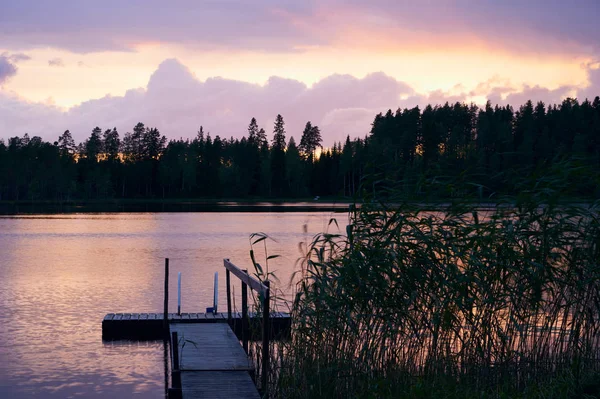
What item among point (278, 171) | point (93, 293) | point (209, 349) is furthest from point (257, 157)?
point (209, 349)

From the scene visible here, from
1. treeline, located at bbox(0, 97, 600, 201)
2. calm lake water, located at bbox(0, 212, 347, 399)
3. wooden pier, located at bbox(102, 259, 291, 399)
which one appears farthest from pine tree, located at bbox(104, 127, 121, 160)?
wooden pier, located at bbox(102, 259, 291, 399)

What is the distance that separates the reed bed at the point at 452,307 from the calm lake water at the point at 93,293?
193 cm

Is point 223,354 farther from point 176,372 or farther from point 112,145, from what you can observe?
point 112,145

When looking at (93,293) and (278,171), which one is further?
(278,171)

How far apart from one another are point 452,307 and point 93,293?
57.9ft

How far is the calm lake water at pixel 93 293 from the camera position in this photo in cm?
1353

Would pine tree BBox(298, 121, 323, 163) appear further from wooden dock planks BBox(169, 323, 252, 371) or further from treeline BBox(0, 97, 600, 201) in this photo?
wooden dock planks BBox(169, 323, 252, 371)

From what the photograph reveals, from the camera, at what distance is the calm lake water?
13.5m

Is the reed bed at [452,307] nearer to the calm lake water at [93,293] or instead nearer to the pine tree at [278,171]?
the calm lake water at [93,293]

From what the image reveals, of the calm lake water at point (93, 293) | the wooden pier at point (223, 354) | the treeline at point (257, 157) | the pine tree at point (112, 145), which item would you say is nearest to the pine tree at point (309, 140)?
the treeline at point (257, 157)

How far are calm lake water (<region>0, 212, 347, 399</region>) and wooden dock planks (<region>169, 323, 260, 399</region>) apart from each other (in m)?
1.53

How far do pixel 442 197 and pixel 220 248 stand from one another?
31.6 m

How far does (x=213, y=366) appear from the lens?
10.2 meters

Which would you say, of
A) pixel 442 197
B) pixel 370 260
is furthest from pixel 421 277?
pixel 442 197
